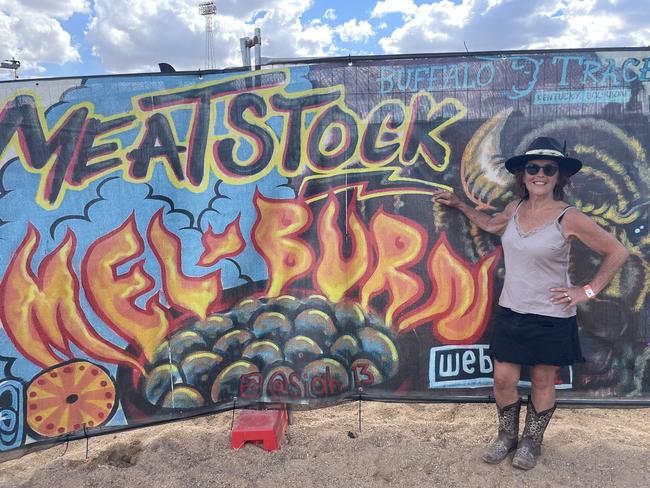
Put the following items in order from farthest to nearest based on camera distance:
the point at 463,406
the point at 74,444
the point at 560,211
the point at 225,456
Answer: the point at 463,406 < the point at 74,444 < the point at 225,456 < the point at 560,211

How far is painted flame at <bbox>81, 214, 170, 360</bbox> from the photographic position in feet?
11.1

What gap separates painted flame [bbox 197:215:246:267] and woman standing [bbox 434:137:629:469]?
5.70 feet

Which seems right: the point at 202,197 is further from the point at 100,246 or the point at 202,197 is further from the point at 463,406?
the point at 463,406

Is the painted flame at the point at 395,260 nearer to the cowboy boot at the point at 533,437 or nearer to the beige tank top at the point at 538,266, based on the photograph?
the beige tank top at the point at 538,266

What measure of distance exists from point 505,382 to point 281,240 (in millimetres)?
1727

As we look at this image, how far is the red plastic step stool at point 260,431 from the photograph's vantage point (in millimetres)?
3336

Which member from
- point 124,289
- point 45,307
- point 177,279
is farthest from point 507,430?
point 45,307

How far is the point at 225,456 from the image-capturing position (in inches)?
130

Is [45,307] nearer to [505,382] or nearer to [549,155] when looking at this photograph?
[505,382]

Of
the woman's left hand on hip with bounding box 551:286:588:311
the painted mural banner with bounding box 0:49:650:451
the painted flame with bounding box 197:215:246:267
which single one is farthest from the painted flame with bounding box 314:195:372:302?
the woman's left hand on hip with bounding box 551:286:588:311

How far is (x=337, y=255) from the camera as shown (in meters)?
3.48

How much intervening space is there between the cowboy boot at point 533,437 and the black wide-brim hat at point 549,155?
1.52 m

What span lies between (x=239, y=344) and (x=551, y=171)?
2316 millimetres

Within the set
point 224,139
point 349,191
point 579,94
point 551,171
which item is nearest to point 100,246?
point 224,139
